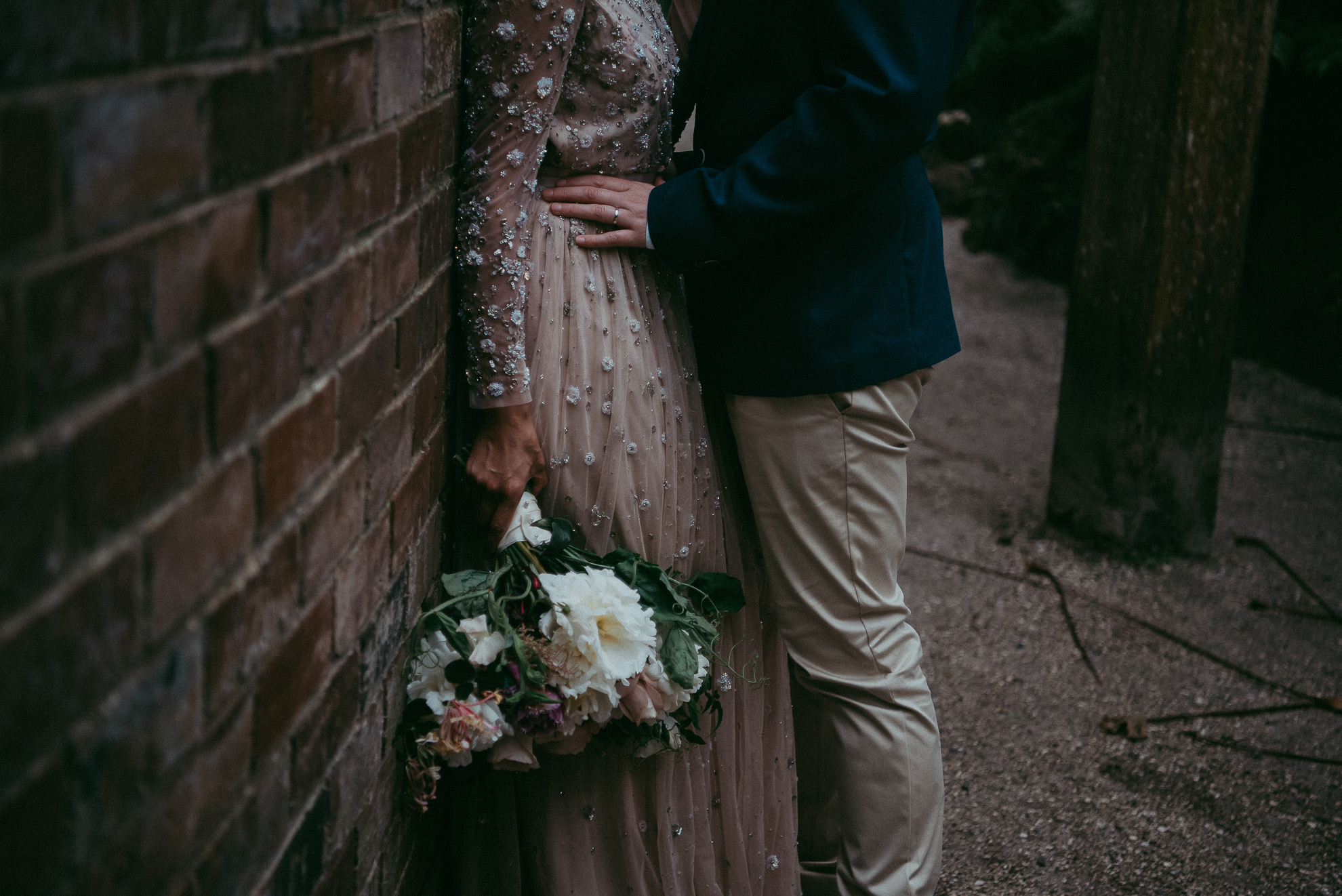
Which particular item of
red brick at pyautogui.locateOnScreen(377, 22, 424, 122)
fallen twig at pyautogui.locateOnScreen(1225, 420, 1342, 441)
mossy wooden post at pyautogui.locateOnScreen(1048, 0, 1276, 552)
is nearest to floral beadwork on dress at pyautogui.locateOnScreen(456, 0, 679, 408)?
red brick at pyautogui.locateOnScreen(377, 22, 424, 122)

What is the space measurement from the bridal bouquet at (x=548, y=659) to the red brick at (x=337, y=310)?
1.69 ft

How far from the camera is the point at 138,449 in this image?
0.71 m

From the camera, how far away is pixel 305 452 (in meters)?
1.00

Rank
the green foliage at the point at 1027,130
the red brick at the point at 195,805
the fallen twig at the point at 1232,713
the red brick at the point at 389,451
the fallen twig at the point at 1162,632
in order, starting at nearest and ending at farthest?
the red brick at the point at 195,805 < the red brick at the point at 389,451 < the fallen twig at the point at 1232,713 < the fallen twig at the point at 1162,632 < the green foliage at the point at 1027,130

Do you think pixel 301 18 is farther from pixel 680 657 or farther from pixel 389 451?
pixel 680 657

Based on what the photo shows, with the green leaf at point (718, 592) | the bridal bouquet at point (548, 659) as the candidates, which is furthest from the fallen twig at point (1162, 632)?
the bridal bouquet at point (548, 659)

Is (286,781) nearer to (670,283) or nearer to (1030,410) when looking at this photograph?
(670,283)

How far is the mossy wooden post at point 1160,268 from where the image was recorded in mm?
3465

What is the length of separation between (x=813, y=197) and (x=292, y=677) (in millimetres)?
1038

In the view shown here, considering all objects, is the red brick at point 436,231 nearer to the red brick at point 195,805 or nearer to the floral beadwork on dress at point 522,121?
the floral beadwork on dress at point 522,121

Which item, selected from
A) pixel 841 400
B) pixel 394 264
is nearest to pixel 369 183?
pixel 394 264

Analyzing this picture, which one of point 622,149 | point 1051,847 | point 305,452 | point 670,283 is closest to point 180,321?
point 305,452

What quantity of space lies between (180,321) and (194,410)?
0.07 metres

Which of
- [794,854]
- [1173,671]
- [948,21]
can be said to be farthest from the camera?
[1173,671]
